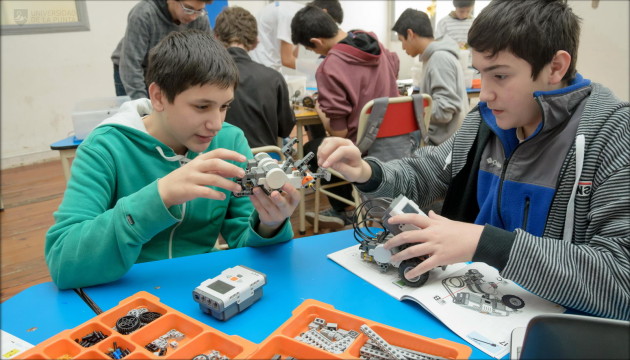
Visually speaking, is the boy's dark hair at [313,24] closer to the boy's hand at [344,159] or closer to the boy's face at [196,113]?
the boy's face at [196,113]

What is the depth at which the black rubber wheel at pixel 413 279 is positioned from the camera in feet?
3.46

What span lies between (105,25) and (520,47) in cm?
515

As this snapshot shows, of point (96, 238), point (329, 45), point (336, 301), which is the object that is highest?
point (329, 45)

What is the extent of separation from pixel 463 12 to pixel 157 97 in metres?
4.56

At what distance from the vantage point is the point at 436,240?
1024 millimetres

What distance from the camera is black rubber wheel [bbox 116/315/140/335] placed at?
89 centimetres

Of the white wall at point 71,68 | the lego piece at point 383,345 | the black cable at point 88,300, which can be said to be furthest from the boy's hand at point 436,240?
the white wall at point 71,68

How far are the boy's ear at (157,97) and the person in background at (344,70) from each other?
1.60 m

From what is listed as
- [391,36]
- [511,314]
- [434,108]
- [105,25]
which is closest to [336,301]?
[511,314]

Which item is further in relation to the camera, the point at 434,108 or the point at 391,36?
the point at 391,36

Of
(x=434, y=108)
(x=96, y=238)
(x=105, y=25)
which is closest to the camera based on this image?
(x=96, y=238)

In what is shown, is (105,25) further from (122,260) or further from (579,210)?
(579,210)

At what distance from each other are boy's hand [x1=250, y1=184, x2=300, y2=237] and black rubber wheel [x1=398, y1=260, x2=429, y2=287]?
35 cm

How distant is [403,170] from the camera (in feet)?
4.95
